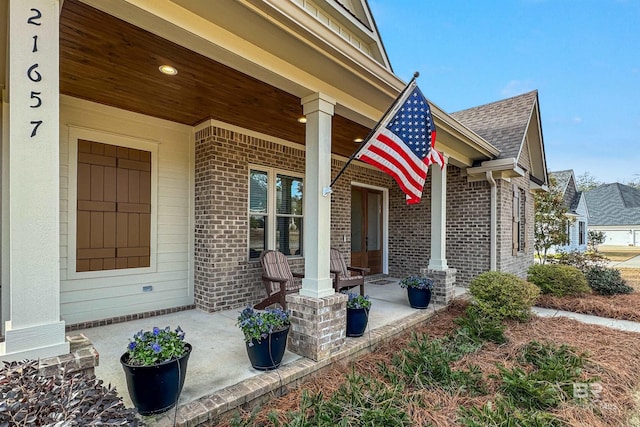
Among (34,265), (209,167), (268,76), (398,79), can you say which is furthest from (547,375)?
(209,167)

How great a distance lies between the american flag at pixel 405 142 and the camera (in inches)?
130

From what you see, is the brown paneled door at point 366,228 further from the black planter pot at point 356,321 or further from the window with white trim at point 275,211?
the black planter pot at point 356,321

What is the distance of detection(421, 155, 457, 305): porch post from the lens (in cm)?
542

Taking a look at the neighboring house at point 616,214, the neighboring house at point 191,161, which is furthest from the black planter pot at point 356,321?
the neighboring house at point 616,214

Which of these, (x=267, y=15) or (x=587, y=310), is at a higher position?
(x=267, y=15)

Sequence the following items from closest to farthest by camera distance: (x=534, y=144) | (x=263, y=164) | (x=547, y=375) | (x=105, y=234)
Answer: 1. (x=547, y=375)
2. (x=105, y=234)
3. (x=263, y=164)
4. (x=534, y=144)

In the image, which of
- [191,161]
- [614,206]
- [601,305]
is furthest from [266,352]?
[614,206]

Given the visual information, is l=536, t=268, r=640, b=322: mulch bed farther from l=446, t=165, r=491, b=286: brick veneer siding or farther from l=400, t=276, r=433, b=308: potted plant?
l=400, t=276, r=433, b=308: potted plant

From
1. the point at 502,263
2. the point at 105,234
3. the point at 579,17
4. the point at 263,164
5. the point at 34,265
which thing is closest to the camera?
the point at 34,265

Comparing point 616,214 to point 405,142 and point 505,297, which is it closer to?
point 505,297

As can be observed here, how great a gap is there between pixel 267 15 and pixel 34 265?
85.3 inches

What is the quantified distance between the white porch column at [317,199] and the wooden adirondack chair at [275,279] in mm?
894

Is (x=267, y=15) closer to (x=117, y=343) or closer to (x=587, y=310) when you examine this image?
(x=117, y=343)

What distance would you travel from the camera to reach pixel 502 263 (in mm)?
6969
